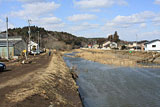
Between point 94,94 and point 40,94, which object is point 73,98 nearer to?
point 40,94

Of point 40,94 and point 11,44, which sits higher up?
point 11,44

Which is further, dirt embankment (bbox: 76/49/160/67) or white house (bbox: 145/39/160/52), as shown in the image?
white house (bbox: 145/39/160/52)

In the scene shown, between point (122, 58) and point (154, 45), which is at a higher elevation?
point (154, 45)

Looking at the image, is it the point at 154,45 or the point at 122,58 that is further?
the point at 154,45

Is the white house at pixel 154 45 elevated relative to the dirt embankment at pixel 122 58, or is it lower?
elevated

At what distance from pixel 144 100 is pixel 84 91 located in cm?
484

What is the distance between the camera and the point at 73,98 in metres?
10.3

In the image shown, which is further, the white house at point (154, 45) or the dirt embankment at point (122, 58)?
the white house at point (154, 45)

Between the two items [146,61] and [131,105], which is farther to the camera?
[146,61]

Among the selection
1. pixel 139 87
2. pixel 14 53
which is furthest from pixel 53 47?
pixel 139 87

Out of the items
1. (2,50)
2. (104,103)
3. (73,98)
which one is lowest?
(104,103)

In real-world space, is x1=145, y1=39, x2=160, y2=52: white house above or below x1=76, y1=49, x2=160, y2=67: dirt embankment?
above

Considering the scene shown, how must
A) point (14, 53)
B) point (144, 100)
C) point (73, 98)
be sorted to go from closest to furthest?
point (73, 98) → point (144, 100) → point (14, 53)

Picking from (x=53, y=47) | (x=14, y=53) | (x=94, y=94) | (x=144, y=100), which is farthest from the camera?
(x=53, y=47)
